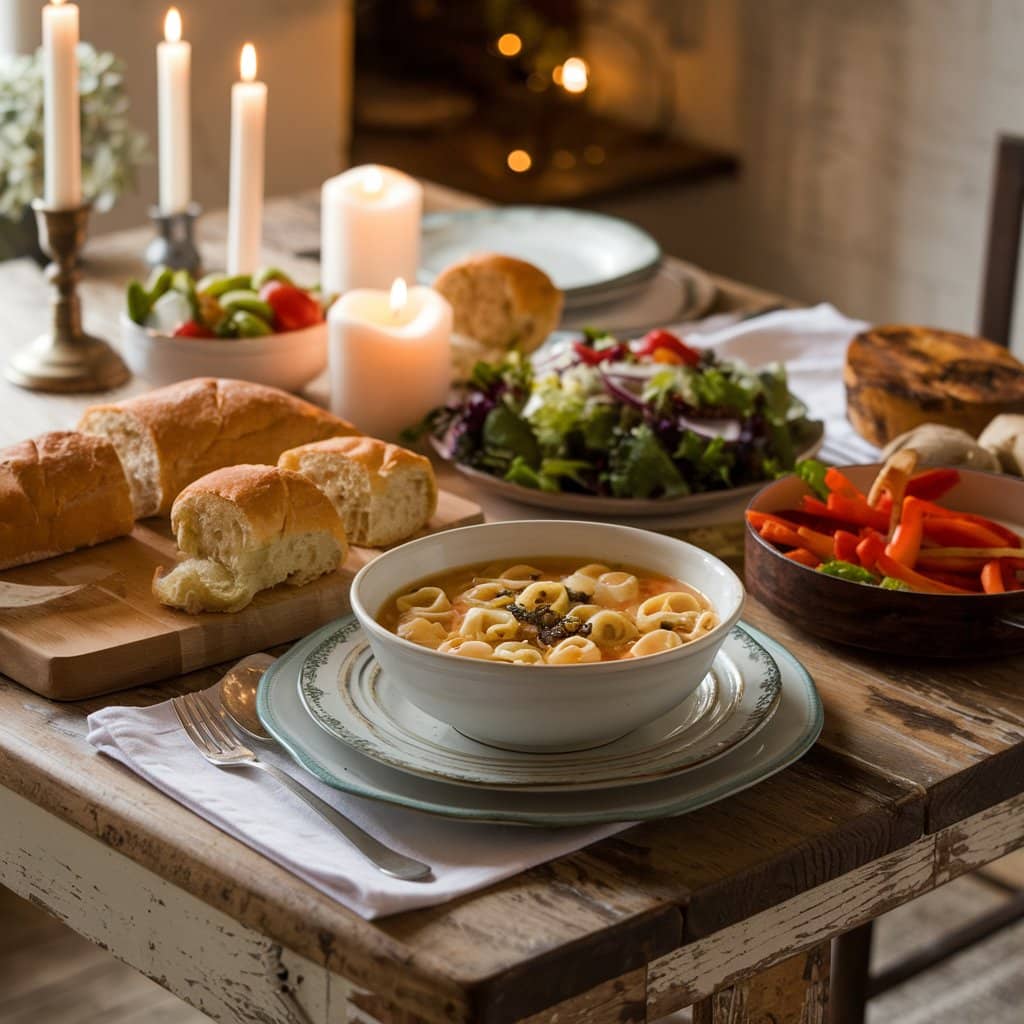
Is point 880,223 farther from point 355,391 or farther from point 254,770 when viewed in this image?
point 254,770

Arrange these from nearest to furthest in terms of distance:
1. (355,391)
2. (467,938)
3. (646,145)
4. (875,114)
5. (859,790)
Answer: (467,938) < (859,790) < (355,391) < (875,114) < (646,145)

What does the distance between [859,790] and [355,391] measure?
0.79 m

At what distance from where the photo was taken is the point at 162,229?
7.20ft

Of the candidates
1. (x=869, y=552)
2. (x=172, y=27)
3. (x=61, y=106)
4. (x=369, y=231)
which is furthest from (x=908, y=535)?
(x=172, y=27)

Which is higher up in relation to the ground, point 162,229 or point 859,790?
point 162,229

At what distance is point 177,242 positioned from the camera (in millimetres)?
2193

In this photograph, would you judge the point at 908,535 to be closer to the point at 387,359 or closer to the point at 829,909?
the point at 829,909

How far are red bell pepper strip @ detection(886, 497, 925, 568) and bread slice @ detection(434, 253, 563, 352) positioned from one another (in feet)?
2.23

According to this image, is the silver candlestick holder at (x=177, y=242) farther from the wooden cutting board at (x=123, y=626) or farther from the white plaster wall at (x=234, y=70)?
the white plaster wall at (x=234, y=70)

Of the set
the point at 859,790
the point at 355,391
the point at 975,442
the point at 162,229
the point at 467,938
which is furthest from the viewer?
the point at 162,229

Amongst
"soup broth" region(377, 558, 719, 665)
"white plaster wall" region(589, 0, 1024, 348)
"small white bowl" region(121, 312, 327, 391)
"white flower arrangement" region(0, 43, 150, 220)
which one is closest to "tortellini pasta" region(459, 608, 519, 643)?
"soup broth" region(377, 558, 719, 665)

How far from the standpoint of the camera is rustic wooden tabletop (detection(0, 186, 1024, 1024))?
0.90 metres

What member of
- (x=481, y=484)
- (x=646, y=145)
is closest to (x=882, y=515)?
(x=481, y=484)

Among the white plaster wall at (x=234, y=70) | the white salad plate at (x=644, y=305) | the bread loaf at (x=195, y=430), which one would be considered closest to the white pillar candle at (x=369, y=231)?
the white salad plate at (x=644, y=305)
